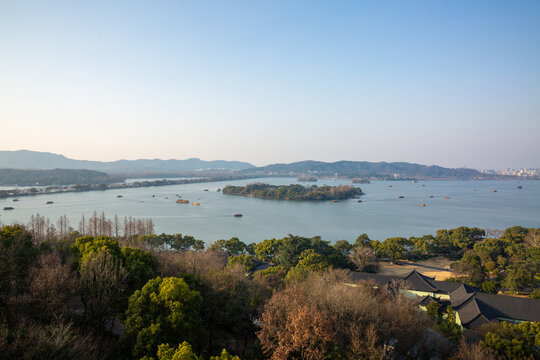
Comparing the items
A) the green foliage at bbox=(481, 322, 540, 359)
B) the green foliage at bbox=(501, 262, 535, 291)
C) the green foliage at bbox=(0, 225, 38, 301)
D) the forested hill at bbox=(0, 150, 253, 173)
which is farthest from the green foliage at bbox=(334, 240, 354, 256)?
the forested hill at bbox=(0, 150, 253, 173)

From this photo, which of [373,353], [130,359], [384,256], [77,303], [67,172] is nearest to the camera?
[373,353]

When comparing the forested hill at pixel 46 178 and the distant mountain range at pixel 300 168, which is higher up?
the distant mountain range at pixel 300 168

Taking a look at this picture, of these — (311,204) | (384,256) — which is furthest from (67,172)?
(384,256)

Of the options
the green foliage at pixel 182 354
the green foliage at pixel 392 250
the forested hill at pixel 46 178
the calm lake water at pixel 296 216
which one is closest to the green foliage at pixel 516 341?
the green foliage at pixel 182 354

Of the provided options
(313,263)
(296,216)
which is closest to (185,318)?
(313,263)

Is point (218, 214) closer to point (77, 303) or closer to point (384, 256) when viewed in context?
point (384, 256)

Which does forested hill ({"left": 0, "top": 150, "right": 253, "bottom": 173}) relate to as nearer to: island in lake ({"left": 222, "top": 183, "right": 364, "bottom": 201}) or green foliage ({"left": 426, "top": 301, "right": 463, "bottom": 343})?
island in lake ({"left": 222, "top": 183, "right": 364, "bottom": 201})

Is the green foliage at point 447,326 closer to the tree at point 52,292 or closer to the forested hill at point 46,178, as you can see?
the tree at point 52,292
